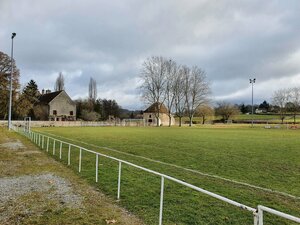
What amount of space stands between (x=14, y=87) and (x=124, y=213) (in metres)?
54.2

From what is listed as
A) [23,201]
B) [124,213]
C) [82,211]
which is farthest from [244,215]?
[23,201]

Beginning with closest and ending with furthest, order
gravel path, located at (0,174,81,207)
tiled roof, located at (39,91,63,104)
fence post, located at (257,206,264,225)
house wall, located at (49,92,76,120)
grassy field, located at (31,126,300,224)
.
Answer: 1. fence post, located at (257,206,264,225)
2. grassy field, located at (31,126,300,224)
3. gravel path, located at (0,174,81,207)
4. house wall, located at (49,92,76,120)
5. tiled roof, located at (39,91,63,104)

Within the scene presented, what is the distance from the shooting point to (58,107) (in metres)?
92.6

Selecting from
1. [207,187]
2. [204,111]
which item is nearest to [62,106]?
[204,111]

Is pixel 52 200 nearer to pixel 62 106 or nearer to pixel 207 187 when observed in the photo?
pixel 207 187

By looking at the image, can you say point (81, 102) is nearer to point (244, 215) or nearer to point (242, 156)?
point (242, 156)

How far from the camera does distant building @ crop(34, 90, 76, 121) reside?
299ft

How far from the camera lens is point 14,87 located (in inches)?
2178

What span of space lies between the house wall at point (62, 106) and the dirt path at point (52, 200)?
8289 cm

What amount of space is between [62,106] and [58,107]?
1167 mm

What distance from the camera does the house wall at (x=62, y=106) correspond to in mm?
91625

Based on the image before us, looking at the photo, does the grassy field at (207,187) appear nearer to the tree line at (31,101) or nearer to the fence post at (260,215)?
the fence post at (260,215)

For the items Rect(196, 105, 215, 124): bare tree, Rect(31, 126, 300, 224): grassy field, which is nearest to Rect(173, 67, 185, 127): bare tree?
Rect(196, 105, 215, 124): bare tree

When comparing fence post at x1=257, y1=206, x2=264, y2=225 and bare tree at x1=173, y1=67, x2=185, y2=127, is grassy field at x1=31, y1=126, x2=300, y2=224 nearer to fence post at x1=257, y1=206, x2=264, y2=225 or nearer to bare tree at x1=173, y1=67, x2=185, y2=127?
fence post at x1=257, y1=206, x2=264, y2=225
